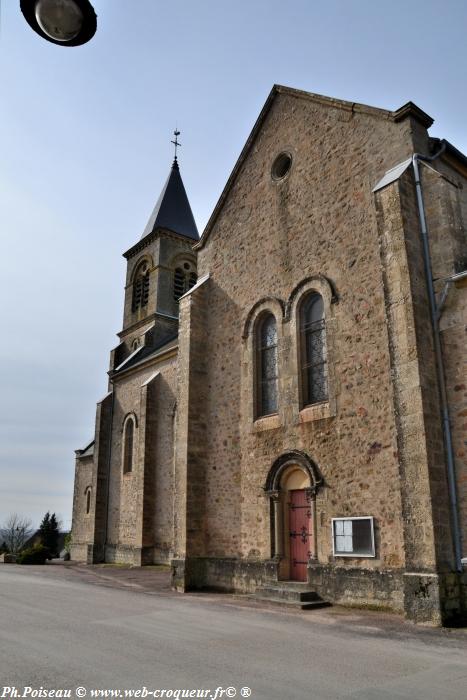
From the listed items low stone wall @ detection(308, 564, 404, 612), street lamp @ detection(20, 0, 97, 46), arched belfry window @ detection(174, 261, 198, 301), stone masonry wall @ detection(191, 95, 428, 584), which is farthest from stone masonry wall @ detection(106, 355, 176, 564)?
street lamp @ detection(20, 0, 97, 46)

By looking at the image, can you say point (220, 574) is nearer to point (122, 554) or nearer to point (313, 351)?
point (313, 351)

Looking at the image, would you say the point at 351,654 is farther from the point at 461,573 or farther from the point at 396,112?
the point at 396,112

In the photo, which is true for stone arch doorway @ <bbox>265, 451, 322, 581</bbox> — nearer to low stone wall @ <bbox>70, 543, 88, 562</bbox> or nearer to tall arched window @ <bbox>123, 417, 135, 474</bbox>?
tall arched window @ <bbox>123, 417, 135, 474</bbox>

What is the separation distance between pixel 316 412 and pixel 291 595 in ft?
12.0

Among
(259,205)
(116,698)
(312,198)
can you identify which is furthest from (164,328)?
(116,698)

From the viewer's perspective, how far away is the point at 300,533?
1192cm

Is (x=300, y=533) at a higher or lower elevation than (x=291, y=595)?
higher

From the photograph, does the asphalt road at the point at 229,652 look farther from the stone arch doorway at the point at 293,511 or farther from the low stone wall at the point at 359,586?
the stone arch doorway at the point at 293,511

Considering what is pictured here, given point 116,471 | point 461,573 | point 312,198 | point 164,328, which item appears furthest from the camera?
point 164,328

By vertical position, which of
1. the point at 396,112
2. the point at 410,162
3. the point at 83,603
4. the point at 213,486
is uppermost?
the point at 396,112

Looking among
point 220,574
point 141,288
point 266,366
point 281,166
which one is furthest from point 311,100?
point 141,288

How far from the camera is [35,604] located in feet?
33.4

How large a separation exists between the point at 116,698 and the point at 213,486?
9.64 metres

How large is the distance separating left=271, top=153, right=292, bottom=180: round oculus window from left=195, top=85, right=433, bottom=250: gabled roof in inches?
54.4
